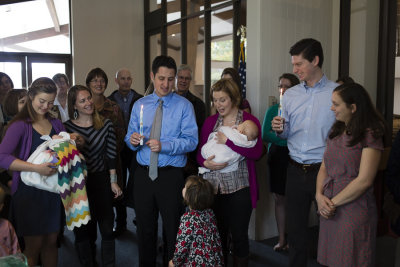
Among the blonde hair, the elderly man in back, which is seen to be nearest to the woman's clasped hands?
the blonde hair

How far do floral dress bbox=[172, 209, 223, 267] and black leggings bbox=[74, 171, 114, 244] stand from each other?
2.63 feet

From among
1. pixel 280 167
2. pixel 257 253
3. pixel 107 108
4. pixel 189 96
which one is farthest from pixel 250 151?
pixel 107 108

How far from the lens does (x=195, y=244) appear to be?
2.21 m

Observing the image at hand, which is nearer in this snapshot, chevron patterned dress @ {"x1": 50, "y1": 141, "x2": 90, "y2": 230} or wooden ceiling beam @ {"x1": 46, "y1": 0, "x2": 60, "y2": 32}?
chevron patterned dress @ {"x1": 50, "y1": 141, "x2": 90, "y2": 230}

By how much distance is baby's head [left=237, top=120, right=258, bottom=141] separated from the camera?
98.8 inches

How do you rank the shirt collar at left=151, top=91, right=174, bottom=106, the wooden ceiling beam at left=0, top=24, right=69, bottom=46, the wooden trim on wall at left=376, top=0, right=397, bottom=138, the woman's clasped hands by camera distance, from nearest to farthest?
the woman's clasped hands → the shirt collar at left=151, top=91, right=174, bottom=106 → the wooden trim on wall at left=376, top=0, right=397, bottom=138 → the wooden ceiling beam at left=0, top=24, right=69, bottom=46

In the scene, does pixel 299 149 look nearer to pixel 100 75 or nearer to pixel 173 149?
pixel 173 149

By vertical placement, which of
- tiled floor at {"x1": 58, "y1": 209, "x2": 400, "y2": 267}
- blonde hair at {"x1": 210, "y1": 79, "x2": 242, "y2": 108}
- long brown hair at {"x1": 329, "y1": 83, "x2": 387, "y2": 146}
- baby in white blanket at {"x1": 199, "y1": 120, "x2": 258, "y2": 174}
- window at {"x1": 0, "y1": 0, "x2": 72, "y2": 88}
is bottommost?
tiled floor at {"x1": 58, "y1": 209, "x2": 400, "y2": 267}

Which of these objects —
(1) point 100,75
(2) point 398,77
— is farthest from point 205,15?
(2) point 398,77

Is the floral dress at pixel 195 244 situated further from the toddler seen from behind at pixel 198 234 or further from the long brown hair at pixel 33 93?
the long brown hair at pixel 33 93

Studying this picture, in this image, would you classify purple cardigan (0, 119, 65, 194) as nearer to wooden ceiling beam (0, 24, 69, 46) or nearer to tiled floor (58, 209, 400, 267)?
tiled floor (58, 209, 400, 267)

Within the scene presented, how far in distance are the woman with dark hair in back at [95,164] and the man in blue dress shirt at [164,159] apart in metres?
0.26

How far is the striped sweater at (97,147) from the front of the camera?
2.74 metres

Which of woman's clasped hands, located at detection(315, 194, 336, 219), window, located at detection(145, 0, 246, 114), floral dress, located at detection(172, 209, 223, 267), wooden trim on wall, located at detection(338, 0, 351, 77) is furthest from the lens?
window, located at detection(145, 0, 246, 114)
